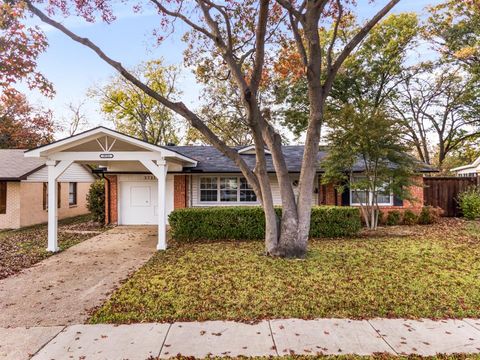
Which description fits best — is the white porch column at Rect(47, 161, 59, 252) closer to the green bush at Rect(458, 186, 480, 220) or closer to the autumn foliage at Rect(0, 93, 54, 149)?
the green bush at Rect(458, 186, 480, 220)

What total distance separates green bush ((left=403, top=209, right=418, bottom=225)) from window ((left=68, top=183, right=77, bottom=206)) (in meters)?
19.0

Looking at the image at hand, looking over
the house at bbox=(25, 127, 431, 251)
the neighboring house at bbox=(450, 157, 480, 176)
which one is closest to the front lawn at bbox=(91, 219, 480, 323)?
the house at bbox=(25, 127, 431, 251)

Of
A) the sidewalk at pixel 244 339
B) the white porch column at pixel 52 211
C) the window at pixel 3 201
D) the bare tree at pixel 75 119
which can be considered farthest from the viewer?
the bare tree at pixel 75 119

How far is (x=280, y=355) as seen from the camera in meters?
3.52

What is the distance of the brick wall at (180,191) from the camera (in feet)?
47.2

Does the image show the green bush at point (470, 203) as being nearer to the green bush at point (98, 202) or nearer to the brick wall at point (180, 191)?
the brick wall at point (180, 191)

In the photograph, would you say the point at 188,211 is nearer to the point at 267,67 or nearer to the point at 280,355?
the point at 267,67

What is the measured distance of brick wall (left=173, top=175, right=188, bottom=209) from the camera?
14.4 meters

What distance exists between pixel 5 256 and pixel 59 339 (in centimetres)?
662

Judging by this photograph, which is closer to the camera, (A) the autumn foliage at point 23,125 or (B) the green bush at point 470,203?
(B) the green bush at point 470,203

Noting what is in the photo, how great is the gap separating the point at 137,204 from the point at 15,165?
6.40 meters

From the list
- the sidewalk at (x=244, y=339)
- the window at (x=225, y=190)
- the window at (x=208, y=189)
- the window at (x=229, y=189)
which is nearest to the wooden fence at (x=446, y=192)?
the window at (x=225, y=190)

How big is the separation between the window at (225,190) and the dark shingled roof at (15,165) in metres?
7.26

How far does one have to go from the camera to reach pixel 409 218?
44.7 ft
